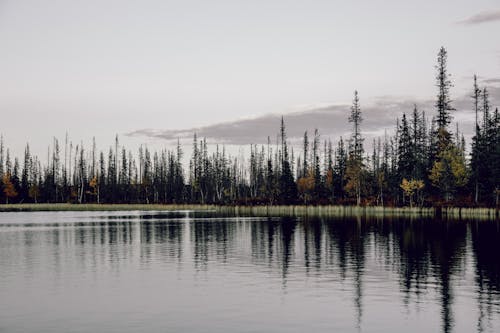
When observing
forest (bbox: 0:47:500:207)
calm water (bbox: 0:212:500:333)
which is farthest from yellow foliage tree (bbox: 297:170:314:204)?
calm water (bbox: 0:212:500:333)

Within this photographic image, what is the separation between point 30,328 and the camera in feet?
60.3

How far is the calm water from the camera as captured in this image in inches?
754

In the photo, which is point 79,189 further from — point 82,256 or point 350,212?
point 82,256

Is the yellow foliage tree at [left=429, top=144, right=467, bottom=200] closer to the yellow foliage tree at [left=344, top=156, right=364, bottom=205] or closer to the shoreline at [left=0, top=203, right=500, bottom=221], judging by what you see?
the shoreline at [left=0, top=203, right=500, bottom=221]

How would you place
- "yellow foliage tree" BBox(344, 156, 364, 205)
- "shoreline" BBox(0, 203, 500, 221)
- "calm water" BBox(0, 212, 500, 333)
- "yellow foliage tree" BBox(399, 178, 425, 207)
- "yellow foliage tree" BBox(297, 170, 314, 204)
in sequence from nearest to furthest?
"calm water" BBox(0, 212, 500, 333) < "shoreline" BBox(0, 203, 500, 221) < "yellow foliage tree" BBox(399, 178, 425, 207) < "yellow foliage tree" BBox(344, 156, 364, 205) < "yellow foliage tree" BBox(297, 170, 314, 204)

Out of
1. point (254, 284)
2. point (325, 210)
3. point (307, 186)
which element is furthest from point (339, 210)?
point (254, 284)

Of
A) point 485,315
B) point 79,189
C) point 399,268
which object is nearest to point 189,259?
point 399,268

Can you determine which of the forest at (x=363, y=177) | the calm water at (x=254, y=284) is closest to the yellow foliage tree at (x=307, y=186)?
the forest at (x=363, y=177)

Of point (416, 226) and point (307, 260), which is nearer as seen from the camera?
point (307, 260)

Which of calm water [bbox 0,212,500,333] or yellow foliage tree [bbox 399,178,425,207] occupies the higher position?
yellow foliage tree [bbox 399,178,425,207]

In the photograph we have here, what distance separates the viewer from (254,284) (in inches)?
1051

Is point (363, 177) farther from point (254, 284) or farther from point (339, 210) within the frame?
point (254, 284)

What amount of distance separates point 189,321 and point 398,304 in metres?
7.92

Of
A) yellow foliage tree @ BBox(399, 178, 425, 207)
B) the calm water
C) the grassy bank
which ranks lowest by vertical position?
the calm water
